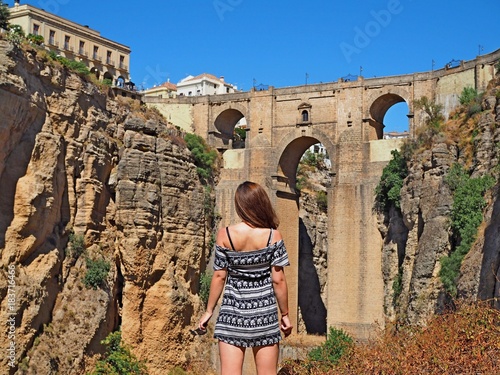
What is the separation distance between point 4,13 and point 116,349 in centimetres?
1421

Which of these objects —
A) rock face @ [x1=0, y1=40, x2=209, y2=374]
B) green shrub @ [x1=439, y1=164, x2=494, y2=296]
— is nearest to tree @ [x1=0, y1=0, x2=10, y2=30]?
rock face @ [x1=0, y1=40, x2=209, y2=374]

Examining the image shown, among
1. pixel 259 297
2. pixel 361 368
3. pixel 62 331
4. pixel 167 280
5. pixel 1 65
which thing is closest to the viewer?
pixel 259 297

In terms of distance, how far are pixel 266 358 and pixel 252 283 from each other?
625mm

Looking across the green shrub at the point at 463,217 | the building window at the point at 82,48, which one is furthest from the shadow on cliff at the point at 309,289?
the building window at the point at 82,48

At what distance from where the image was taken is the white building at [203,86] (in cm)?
7562

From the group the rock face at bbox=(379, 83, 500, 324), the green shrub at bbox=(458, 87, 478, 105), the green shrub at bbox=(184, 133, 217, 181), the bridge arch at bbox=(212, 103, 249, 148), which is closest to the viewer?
the rock face at bbox=(379, 83, 500, 324)

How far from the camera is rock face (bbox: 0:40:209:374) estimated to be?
95.0 ft

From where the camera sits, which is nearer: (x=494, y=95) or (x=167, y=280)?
(x=494, y=95)

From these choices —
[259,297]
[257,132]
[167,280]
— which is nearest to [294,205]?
[257,132]

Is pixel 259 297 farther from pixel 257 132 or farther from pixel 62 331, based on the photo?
pixel 257 132

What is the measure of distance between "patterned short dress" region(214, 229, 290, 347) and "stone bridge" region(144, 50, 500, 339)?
95.4 ft

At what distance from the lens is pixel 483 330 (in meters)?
11.9

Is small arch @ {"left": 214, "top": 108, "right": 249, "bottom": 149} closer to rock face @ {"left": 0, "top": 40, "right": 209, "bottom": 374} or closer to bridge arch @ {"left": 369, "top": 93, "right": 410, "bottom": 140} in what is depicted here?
rock face @ {"left": 0, "top": 40, "right": 209, "bottom": 374}

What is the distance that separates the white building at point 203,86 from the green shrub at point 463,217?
4567 centimetres
